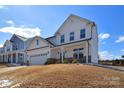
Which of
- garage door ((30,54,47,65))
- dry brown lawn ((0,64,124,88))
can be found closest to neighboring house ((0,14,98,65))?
garage door ((30,54,47,65))

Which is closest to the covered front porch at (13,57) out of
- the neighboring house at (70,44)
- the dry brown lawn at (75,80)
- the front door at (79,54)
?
the neighboring house at (70,44)

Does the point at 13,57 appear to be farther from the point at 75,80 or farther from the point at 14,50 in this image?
the point at 75,80

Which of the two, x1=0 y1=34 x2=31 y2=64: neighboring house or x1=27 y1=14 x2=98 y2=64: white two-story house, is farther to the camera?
x1=0 y1=34 x2=31 y2=64: neighboring house

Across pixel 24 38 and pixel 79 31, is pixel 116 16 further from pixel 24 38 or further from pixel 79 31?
pixel 24 38

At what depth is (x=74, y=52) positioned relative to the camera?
58.8 feet

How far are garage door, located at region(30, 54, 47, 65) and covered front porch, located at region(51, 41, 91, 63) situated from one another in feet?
4.29

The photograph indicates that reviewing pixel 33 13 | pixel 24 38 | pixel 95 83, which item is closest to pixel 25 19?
pixel 33 13

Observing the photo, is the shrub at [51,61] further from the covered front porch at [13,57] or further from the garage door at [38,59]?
the covered front porch at [13,57]

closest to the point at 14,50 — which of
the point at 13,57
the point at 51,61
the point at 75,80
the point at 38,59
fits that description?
the point at 13,57

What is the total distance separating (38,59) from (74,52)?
531cm

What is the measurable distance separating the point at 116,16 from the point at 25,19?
5.55 m

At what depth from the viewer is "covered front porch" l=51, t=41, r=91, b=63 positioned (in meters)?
16.5

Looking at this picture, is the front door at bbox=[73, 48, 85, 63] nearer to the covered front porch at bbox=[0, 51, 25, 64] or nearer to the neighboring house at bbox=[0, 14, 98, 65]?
the neighboring house at bbox=[0, 14, 98, 65]

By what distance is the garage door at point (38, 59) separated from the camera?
21.0 metres
